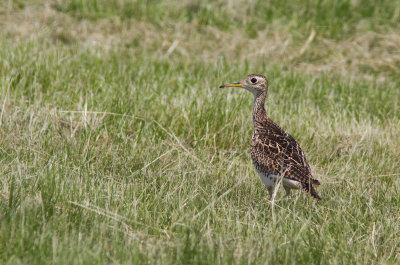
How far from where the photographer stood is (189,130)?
639 cm

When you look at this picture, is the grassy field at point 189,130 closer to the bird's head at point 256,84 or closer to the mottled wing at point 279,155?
the mottled wing at point 279,155

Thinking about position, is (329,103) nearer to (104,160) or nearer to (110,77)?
(110,77)

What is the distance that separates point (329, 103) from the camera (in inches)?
297

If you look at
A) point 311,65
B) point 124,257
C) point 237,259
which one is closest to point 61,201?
point 124,257

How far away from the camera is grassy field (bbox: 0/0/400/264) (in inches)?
156

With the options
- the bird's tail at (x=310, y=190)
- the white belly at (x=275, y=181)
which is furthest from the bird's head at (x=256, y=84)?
the bird's tail at (x=310, y=190)

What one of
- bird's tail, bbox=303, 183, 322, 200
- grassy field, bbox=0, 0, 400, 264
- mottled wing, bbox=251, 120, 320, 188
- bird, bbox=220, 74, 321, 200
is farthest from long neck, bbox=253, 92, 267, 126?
bird's tail, bbox=303, 183, 322, 200

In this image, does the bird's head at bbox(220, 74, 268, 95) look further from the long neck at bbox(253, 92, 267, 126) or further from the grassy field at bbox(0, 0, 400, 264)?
the grassy field at bbox(0, 0, 400, 264)

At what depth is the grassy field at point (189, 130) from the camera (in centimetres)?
396

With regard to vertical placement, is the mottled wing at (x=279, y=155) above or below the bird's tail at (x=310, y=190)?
above

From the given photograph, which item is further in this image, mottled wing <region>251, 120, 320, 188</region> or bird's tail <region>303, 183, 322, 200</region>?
mottled wing <region>251, 120, 320, 188</region>

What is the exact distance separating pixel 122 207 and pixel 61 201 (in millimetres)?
446

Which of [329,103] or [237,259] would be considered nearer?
[237,259]

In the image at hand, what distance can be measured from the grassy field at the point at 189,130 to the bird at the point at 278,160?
7.3 inches
